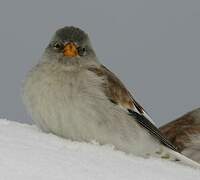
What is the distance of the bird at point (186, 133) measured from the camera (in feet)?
25.9

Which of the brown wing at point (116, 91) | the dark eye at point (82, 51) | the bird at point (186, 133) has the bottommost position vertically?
the bird at point (186, 133)

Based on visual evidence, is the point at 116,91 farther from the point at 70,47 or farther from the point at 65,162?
the point at 65,162

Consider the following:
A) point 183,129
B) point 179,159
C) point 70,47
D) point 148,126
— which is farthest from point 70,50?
point 183,129

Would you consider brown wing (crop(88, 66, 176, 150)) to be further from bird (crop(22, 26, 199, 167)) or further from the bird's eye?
the bird's eye

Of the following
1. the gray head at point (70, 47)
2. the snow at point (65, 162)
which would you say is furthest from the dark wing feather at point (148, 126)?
the gray head at point (70, 47)

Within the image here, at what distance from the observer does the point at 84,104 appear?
6188 mm

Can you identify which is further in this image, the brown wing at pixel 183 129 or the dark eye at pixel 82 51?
the brown wing at pixel 183 129

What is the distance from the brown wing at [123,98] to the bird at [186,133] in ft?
3.91

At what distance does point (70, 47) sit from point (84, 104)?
3.12 ft

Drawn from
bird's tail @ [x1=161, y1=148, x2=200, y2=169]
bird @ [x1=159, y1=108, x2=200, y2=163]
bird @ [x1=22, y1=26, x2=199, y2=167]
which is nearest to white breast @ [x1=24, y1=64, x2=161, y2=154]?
bird @ [x1=22, y1=26, x2=199, y2=167]

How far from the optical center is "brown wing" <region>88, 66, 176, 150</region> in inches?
256

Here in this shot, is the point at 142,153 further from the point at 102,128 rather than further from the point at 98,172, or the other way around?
the point at 98,172

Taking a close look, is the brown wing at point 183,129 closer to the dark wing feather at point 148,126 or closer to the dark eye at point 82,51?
the dark wing feather at point 148,126

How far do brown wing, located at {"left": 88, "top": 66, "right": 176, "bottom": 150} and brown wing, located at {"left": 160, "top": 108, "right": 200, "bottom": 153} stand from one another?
1.30 m
